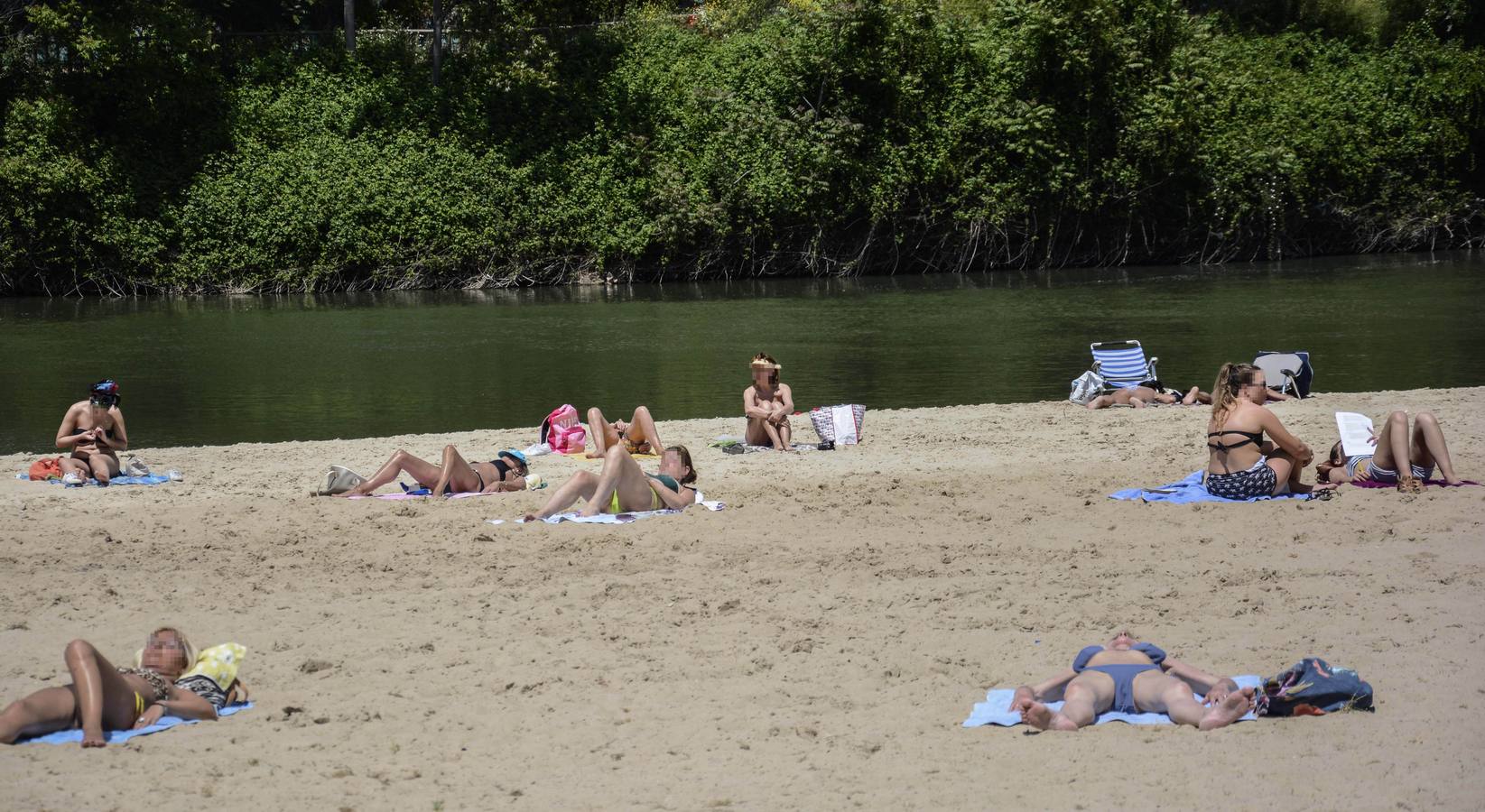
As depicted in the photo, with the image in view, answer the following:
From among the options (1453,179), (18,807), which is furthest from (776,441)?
(1453,179)

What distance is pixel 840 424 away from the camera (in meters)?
12.1

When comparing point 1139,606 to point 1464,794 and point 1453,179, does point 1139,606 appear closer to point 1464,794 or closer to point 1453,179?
point 1464,794

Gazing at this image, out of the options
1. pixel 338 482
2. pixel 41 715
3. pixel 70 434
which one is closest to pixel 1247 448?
pixel 338 482

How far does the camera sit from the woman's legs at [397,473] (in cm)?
1022

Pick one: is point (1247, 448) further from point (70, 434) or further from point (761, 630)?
point (70, 434)

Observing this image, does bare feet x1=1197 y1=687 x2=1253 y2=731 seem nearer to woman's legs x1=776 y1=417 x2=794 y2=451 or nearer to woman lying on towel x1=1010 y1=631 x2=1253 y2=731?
woman lying on towel x1=1010 y1=631 x2=1253 y2=731

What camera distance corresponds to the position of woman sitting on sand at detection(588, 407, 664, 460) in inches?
456

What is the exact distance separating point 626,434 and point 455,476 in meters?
2.05

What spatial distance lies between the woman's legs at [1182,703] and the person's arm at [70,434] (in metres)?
8.49

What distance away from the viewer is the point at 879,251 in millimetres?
33531

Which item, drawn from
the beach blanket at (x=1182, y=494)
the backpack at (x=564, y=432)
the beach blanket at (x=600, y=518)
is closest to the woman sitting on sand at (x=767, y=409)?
the backpack at (x=564, y=432)

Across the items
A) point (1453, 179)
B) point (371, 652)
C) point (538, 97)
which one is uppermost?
point (538, 97)

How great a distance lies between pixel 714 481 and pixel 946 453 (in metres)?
2.05

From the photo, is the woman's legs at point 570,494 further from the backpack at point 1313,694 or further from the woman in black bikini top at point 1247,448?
the backpack at point 1313,694
